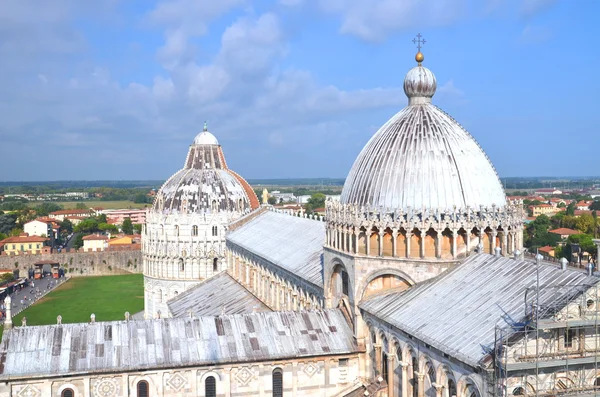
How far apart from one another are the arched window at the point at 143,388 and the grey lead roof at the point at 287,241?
12.1 m

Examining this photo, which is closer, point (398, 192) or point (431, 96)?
point (398, 192)

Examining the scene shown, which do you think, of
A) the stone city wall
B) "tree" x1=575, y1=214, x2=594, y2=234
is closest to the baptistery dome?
the stone city wall

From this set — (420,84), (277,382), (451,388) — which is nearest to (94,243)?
(277,382)

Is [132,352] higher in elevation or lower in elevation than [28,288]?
higher

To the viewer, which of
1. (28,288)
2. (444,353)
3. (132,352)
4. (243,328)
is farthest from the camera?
(28,288)

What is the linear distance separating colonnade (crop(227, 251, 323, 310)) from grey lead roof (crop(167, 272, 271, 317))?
75 cm

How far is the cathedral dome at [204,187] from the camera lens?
9338cm

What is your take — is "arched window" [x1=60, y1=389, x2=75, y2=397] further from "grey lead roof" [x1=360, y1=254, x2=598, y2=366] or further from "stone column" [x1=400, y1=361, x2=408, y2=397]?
"stone column" [x1=400, y1=361, x2=408, y2=397]

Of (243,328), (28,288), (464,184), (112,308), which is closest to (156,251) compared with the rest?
(112,308)

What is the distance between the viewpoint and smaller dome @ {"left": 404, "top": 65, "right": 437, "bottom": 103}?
1443 inches

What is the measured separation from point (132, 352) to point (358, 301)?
11422 mm

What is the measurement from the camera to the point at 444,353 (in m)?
25.4

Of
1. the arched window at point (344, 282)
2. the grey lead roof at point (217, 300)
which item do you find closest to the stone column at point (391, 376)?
the arched window at point (344, 282)

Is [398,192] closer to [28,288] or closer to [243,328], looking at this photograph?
[243,328]
